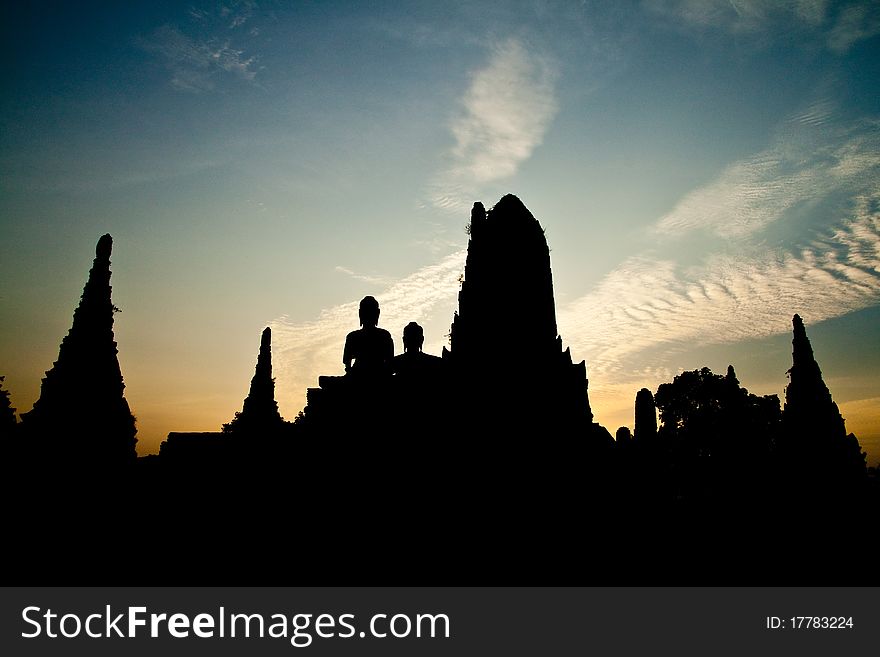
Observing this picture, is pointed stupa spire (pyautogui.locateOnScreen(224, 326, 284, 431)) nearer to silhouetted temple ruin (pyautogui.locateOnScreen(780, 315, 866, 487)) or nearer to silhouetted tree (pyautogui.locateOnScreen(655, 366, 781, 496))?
silhouetted temple ruin (pyautogui.locateOnScreen(780, 315, 866, 487))

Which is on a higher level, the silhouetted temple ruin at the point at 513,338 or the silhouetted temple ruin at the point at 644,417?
the silhouetted temple ruin at the point at 513,338

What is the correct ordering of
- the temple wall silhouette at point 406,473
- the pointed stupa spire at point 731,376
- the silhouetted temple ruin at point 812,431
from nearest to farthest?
the temple wall silhouette at point 406,473 < the silhouetted temple ruin at point 812,431 < the pointed stupa spire at point 731,376

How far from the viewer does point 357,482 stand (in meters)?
11.5

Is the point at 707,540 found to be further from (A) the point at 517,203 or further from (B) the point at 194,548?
(B) the point at 194,548

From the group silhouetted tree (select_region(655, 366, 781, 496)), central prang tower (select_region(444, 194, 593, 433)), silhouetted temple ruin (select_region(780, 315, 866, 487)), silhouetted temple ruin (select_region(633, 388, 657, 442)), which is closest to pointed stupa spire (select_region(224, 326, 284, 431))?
central prang tower (select_region(444, 194, 593, 433))

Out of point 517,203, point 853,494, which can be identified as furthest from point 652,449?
point 853,494

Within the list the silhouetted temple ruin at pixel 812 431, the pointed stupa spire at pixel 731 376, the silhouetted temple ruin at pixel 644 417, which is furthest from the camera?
the pointed stupa spire at pixel 731 376

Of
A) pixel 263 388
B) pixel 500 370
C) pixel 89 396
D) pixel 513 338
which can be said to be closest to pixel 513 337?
pixel 513 338

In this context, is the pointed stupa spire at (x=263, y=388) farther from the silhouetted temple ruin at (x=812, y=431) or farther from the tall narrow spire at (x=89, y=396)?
the silhouetted temple ruin at (x=812, y=431)

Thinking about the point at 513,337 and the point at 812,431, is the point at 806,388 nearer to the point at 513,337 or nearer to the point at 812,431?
the point at 812,431

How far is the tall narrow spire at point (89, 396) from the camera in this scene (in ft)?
34.7

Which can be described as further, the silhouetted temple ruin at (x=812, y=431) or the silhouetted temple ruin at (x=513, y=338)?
the silhouetted temple ruin at (x=812, y=431)

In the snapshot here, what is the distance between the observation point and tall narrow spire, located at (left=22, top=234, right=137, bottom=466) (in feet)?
34.7

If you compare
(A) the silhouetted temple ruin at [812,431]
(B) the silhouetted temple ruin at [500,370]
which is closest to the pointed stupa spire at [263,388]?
(B) the silhouetted temple ruin at [500,370]
